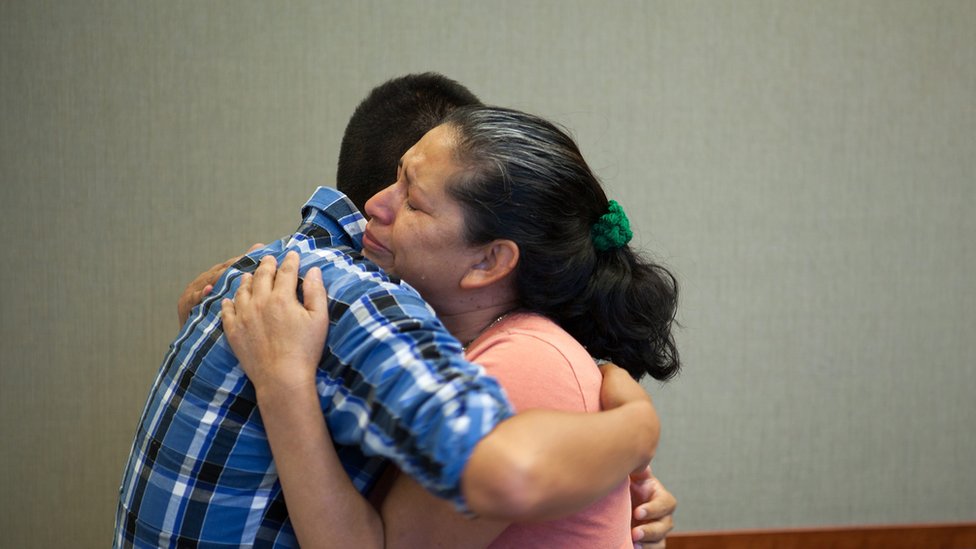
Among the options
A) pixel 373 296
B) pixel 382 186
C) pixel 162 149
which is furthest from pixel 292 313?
pixel 162 149

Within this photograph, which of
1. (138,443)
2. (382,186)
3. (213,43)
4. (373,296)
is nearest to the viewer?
(373,296)

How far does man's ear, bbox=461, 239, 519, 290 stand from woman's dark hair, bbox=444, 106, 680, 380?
0.06ft

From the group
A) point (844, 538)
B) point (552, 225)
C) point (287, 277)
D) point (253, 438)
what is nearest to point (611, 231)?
point (552, 225)

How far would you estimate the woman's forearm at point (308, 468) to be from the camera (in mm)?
1013

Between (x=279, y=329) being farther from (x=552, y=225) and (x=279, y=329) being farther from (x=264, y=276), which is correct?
(x=552, y=225)

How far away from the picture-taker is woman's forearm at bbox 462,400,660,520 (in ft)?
2.63

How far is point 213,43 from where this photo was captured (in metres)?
2.44

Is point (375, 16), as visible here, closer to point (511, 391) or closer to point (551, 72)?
point (551, 72)

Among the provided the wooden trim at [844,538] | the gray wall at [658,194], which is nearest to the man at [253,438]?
the gray wall at [658,194]

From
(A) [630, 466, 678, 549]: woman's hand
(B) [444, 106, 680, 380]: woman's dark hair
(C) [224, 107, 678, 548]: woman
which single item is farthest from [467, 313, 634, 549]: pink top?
(A) [630, 466, 678, 549]: woman's hand

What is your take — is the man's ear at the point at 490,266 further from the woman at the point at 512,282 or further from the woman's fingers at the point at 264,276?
the woman's fingers at the point at 264,276

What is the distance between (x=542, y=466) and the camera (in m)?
0.82

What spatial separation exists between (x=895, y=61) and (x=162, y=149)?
2.36 metres

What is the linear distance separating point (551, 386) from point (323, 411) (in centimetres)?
29
